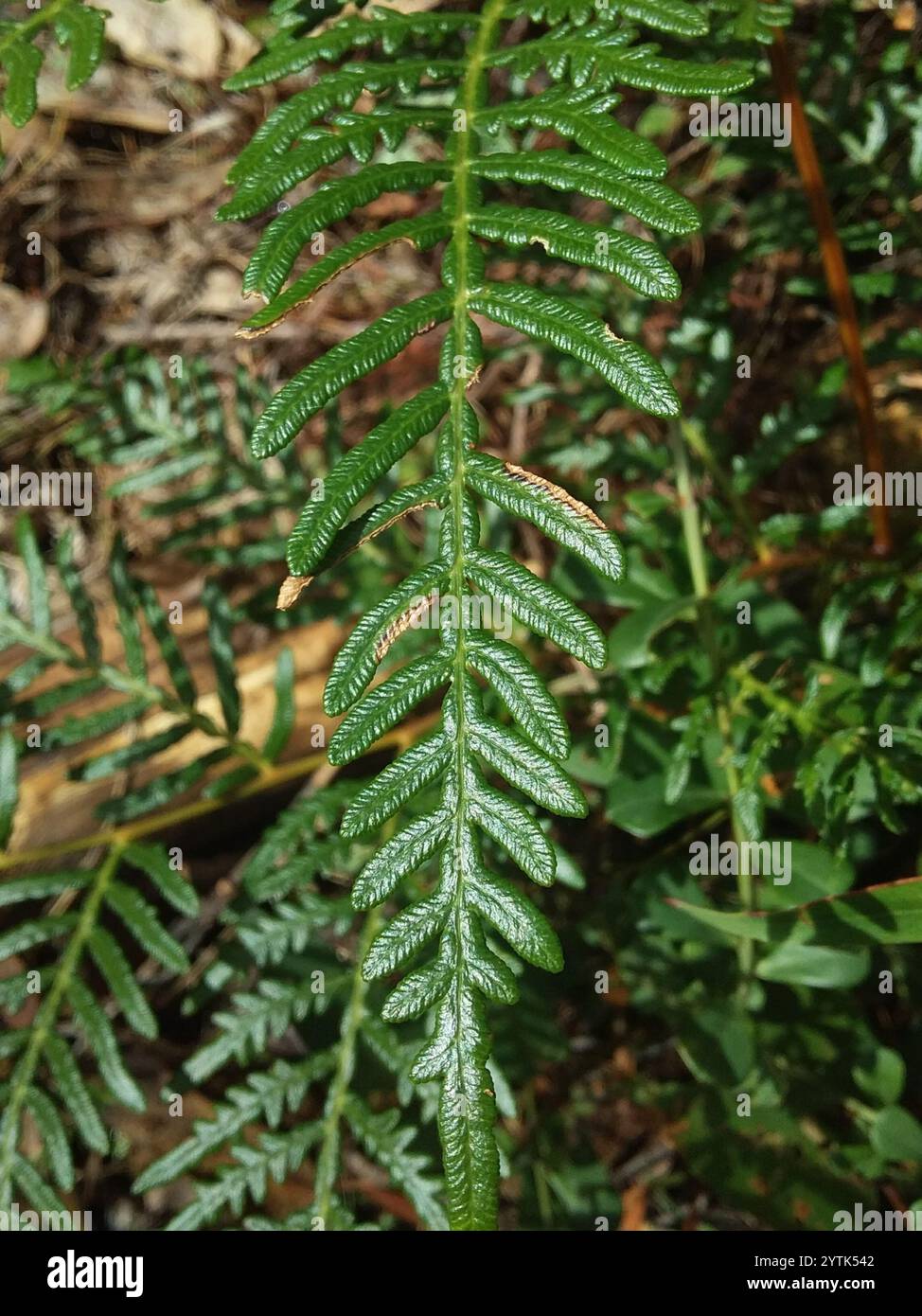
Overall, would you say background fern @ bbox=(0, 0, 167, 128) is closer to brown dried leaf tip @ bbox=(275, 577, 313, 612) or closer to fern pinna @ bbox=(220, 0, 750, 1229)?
fern pinna @ bbox=(220, 0, 750, 1229)

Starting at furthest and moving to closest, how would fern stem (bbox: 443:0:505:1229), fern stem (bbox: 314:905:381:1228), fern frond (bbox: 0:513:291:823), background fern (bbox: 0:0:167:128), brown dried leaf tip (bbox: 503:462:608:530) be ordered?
fern frond (bbox: 0:513:291:823)
fern stem (bbox: 314:905:381:1228)
background fern (bbox: 0:0:167:128)
brown dried leaf tip (bbox: 503:462:608:530)
fern stem (bbox: 443:0:505:1229)

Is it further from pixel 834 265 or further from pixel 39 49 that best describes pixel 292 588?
pixel 834 265

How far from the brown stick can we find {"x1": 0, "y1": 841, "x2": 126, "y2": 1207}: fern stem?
209 cm

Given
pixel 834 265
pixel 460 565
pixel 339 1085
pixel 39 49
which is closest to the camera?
pixel 460 565

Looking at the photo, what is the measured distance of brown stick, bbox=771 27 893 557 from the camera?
234 cm

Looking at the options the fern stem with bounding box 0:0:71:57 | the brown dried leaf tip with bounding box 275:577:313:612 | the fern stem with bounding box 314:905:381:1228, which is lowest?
the fern stem with bounding box 314:905:381:1228

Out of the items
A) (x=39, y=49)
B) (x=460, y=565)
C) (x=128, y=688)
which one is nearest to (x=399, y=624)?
(x=460, y=565)

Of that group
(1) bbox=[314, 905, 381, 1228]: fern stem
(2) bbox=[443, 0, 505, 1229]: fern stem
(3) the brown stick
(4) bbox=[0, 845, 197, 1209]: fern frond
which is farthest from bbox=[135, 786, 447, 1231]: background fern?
(3) the brown stick

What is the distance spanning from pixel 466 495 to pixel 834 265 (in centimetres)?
128

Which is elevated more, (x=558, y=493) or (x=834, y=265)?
(x=834, y=265)

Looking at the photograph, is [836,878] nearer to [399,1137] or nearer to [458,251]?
[399,1137]

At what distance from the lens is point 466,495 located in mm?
1766
